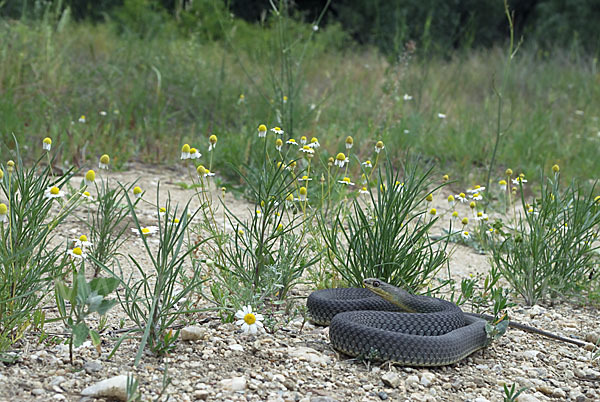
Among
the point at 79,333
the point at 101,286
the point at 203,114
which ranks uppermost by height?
the point at 101,286

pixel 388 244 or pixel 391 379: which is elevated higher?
pixel 388 244

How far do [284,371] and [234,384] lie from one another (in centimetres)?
25

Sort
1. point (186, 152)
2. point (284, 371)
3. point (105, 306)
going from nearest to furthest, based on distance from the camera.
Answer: point (105, 306) → point (284, 371) → point (186, 152)

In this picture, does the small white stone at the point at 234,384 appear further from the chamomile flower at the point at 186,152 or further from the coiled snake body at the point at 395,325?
the chamomile flower at the point at 186,152

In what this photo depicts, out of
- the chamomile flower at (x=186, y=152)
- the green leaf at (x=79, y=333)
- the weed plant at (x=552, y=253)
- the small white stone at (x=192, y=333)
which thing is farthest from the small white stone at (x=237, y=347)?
the weed plant at (x=552, y=253)

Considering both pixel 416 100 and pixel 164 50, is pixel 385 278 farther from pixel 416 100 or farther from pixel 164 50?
pixel 164 50

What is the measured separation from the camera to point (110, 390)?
2043 millimetres

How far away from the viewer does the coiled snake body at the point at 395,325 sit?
254 centimetres

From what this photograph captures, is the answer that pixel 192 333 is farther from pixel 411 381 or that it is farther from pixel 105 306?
pixel 411 381

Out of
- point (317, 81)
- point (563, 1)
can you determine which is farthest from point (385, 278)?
point (563, 1)

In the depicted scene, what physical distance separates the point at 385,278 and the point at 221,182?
8.76 feet

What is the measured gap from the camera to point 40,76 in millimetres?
7051

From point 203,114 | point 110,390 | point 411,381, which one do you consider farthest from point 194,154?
point 203,114

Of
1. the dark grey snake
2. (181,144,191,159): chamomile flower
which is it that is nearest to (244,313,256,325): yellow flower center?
the dark grey snake
